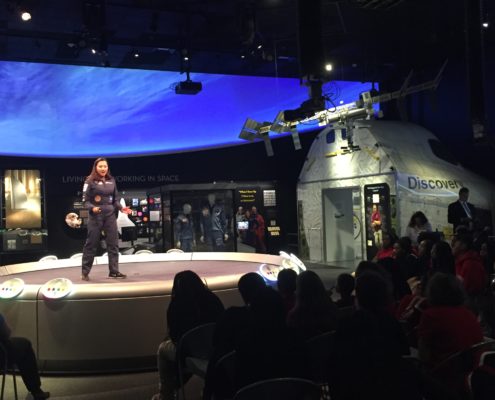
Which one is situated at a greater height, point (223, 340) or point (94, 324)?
point (223, 340)

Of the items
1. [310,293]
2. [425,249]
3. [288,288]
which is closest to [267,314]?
[310,293]

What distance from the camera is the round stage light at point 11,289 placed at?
179 inches

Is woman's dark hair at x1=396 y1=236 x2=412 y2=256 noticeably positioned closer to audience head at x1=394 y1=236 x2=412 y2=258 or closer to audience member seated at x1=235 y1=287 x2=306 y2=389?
audience head at x1=394 y1=236 x2=412 y2=258

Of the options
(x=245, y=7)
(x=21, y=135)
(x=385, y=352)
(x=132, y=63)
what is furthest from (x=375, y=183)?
(x=21, y=135)

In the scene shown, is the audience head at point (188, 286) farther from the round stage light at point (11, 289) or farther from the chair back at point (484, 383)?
the chair back at point (484, 383)

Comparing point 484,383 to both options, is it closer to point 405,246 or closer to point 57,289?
point 57,289

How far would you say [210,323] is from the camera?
10.9 ft

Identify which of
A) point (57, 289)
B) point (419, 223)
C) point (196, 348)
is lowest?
point (196, 348)

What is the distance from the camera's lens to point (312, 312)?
313cm

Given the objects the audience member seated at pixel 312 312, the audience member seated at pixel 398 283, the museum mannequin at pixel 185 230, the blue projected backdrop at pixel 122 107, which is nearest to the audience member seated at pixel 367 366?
the audience member seated at pixel 312 312

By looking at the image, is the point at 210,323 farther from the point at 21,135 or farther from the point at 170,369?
the point at 21,135

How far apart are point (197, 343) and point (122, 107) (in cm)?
1530

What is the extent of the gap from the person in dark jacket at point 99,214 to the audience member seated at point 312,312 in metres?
3.26

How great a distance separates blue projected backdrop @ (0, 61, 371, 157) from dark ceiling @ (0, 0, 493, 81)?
11.4ft
